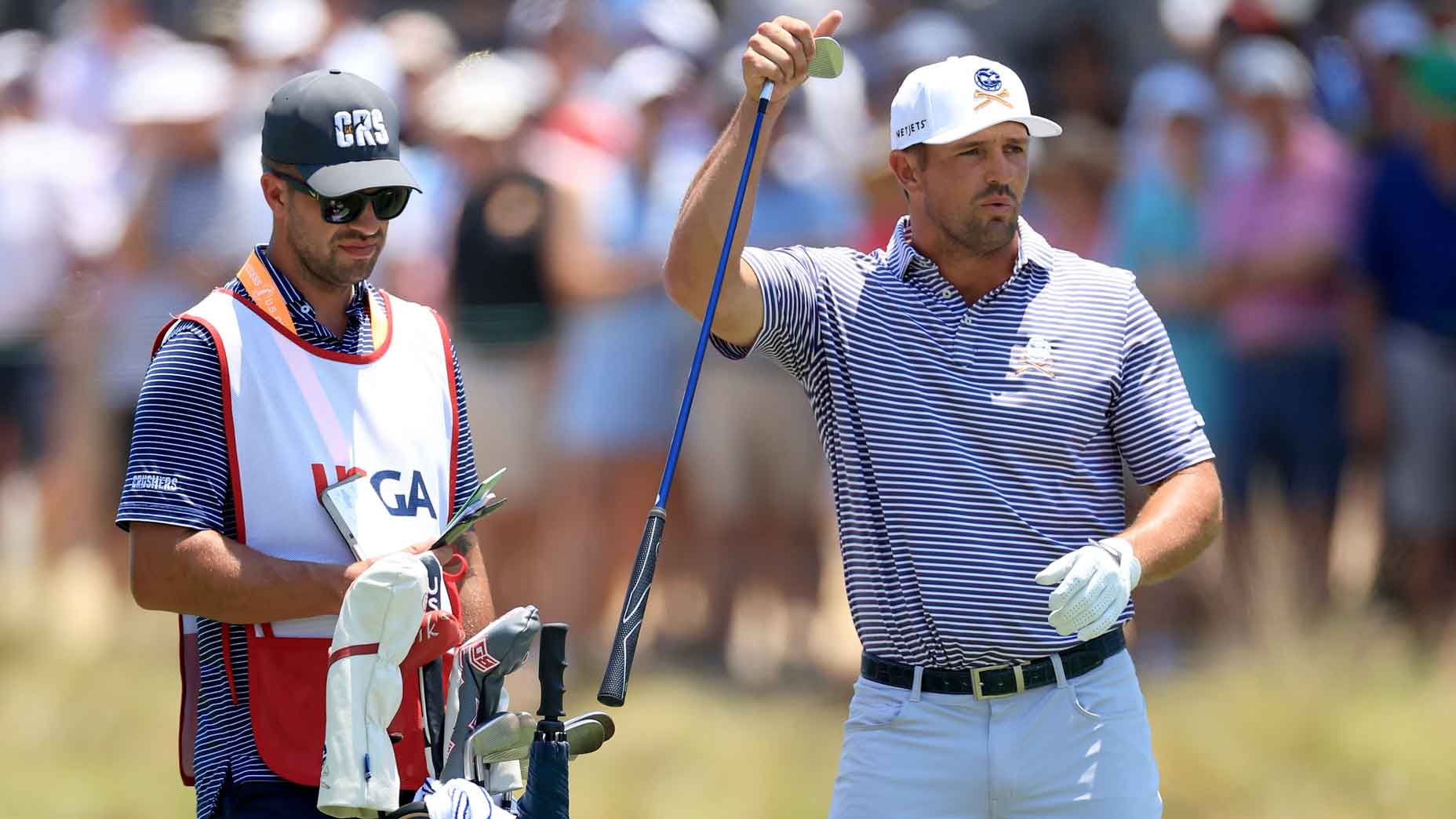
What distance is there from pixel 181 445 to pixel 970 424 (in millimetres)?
1672

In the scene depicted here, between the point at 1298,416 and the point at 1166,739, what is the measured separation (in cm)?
176

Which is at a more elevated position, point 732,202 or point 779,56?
point 779,56

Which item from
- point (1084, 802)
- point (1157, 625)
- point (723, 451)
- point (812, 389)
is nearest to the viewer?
point (1084, 802)

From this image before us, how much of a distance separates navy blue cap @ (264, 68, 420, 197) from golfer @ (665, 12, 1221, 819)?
837 mm

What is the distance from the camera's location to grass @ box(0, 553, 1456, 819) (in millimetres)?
7281

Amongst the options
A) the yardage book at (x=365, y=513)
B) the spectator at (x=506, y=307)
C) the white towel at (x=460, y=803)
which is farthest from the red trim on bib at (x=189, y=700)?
the spectator at (x=506, y=307)

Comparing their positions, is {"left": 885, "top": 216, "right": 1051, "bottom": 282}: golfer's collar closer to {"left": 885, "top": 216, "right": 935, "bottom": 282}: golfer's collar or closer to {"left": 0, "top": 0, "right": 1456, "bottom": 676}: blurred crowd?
{"left": 885, "top": 216, "right": 935, "bottom": 282}: golfer's collar

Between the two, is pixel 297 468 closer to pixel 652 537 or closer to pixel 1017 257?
pixel 652 537

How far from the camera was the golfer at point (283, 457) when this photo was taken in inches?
147

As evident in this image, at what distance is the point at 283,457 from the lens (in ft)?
12.4

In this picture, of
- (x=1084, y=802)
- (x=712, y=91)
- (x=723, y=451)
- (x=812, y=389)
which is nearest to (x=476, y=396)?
(x=723, y=451)

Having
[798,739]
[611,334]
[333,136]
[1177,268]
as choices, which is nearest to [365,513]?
[333,136]

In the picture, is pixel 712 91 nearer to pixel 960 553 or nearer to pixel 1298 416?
pixel 1298 416

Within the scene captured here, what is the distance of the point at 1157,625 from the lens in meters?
8.41
